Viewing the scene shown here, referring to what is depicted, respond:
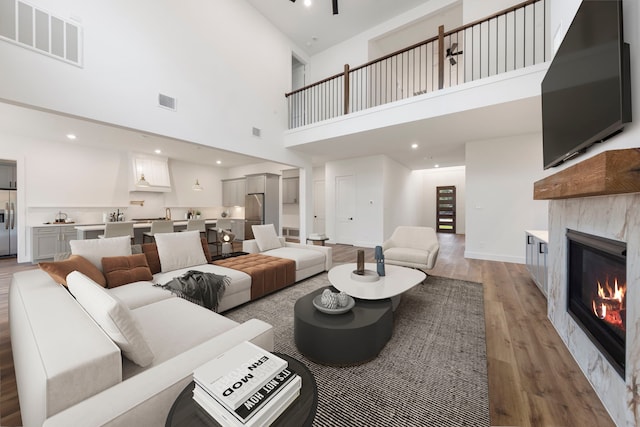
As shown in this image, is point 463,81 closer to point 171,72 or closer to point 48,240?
point 171,72

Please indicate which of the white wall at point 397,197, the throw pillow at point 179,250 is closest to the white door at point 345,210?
the white wall at point 397,197

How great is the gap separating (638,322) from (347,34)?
7183 mm

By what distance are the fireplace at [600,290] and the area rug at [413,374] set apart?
2.27 feet

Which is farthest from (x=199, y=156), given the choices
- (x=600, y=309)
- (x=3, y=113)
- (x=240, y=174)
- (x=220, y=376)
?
(x=600, y=309)

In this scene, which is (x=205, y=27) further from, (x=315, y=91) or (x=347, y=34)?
→ (x=347, y=34)

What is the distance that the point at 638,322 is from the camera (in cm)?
118

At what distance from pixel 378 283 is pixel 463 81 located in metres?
5.15

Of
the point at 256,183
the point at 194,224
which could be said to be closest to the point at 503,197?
the point at 194,224

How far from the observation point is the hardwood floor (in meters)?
1.38

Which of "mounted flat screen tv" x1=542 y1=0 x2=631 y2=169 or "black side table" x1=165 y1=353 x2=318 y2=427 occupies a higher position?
"mounted flat screen tv" x1=542 y1=0 x2=631 y2=169

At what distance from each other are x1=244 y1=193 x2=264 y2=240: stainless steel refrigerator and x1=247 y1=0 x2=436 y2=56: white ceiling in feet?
14.4

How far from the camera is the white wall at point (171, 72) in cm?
272

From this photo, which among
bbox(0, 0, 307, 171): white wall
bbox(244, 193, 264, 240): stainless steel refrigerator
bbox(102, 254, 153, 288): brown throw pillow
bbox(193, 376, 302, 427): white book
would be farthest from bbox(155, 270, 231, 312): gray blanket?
bbox(244, 193, 264, 240): stainless steel refrigerator

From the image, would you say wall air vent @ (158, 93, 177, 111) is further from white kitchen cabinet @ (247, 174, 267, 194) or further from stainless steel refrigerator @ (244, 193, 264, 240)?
stainless steel refrigerator @ (244, 193, 264, 240)
